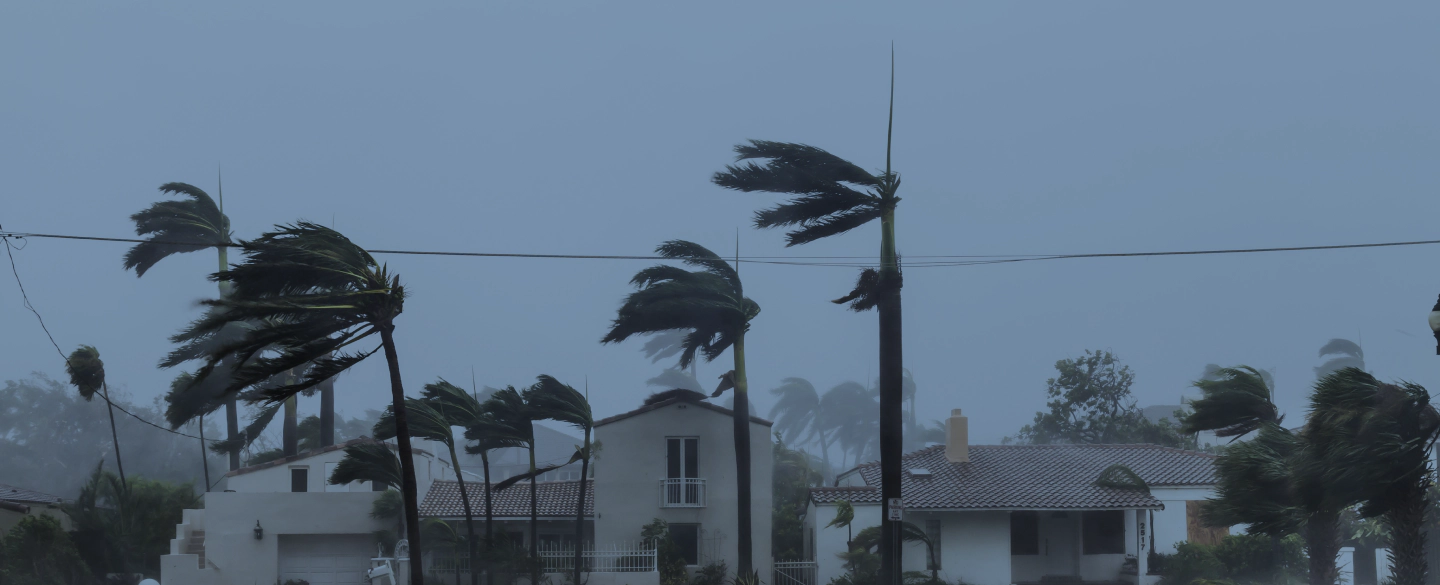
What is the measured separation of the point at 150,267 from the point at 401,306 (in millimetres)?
28396

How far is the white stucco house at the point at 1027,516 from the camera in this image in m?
33.2

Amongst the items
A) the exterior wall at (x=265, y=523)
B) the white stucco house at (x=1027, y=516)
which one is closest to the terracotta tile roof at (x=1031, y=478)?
the white stucco house at (x=1027, y=516)

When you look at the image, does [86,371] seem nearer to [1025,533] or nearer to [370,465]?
[370,465]

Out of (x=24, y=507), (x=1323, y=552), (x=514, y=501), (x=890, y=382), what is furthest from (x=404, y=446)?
(x=24, y=507)

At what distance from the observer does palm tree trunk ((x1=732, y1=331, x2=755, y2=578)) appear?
96.7 ft

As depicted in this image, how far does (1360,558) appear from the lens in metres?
37.9

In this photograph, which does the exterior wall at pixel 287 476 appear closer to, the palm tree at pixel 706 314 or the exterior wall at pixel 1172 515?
the palm tree at pixel 706 314

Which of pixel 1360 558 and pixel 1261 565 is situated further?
pixel 1360 558

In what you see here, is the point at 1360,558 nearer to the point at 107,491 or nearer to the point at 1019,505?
the point at 1019,505

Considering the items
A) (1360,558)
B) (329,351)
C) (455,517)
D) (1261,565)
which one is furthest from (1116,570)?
(329,351)

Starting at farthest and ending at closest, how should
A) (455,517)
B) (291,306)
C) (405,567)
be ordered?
(455,517) → (405,567) → (291,306)

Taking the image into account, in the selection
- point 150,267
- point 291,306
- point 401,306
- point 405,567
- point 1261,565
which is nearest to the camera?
point 291,306

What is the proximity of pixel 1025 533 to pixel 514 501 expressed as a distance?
50.4 feet

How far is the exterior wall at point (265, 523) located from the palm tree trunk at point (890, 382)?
14.8 metres
